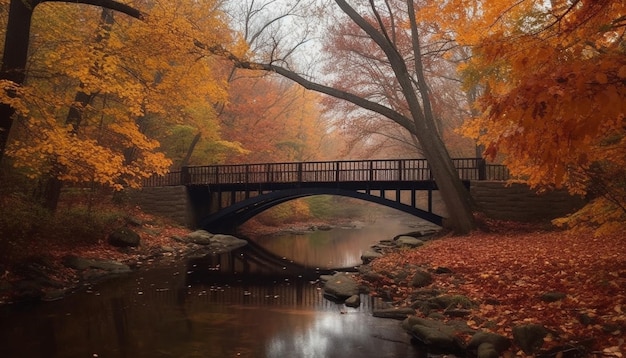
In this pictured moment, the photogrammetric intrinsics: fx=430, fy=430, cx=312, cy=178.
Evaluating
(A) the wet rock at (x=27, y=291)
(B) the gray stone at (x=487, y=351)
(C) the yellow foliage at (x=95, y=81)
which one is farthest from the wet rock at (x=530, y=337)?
(A) the wet rock at (x=27, y=291)

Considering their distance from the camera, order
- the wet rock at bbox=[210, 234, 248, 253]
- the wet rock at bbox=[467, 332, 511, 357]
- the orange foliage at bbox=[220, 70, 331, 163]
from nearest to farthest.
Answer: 1. the wet rock at bbox=[467, 332, 511, 357]
2. the wet rock at bbox=[210, 234, 248, 253]
3. the orange foliage at bbox=[220, 70, 331, 163]

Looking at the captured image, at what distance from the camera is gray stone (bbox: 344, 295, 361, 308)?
8.27 metres

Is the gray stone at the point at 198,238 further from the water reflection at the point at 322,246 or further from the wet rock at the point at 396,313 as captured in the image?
the wet rock at the point at 396,313

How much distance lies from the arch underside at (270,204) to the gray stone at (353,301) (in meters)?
8.44

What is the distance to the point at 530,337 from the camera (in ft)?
15.8

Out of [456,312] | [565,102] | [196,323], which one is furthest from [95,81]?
[565,102]

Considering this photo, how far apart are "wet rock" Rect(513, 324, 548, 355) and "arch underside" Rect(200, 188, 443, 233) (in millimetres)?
11260

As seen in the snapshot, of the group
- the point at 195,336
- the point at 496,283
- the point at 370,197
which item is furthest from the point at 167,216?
the point at 496,283

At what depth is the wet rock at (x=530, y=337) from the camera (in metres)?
4.73

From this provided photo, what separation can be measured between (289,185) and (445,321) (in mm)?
13266

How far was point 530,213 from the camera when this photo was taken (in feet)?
46.7

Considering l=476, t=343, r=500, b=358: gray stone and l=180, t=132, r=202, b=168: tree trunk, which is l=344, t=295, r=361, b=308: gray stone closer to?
l=476, t=343, r=500, b=358: gray stone

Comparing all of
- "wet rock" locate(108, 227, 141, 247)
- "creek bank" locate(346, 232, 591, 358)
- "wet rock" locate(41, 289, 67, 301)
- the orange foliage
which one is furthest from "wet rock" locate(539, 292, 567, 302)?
the orange foliage

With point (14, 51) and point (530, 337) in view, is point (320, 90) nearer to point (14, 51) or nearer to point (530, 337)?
point (14, 51)
